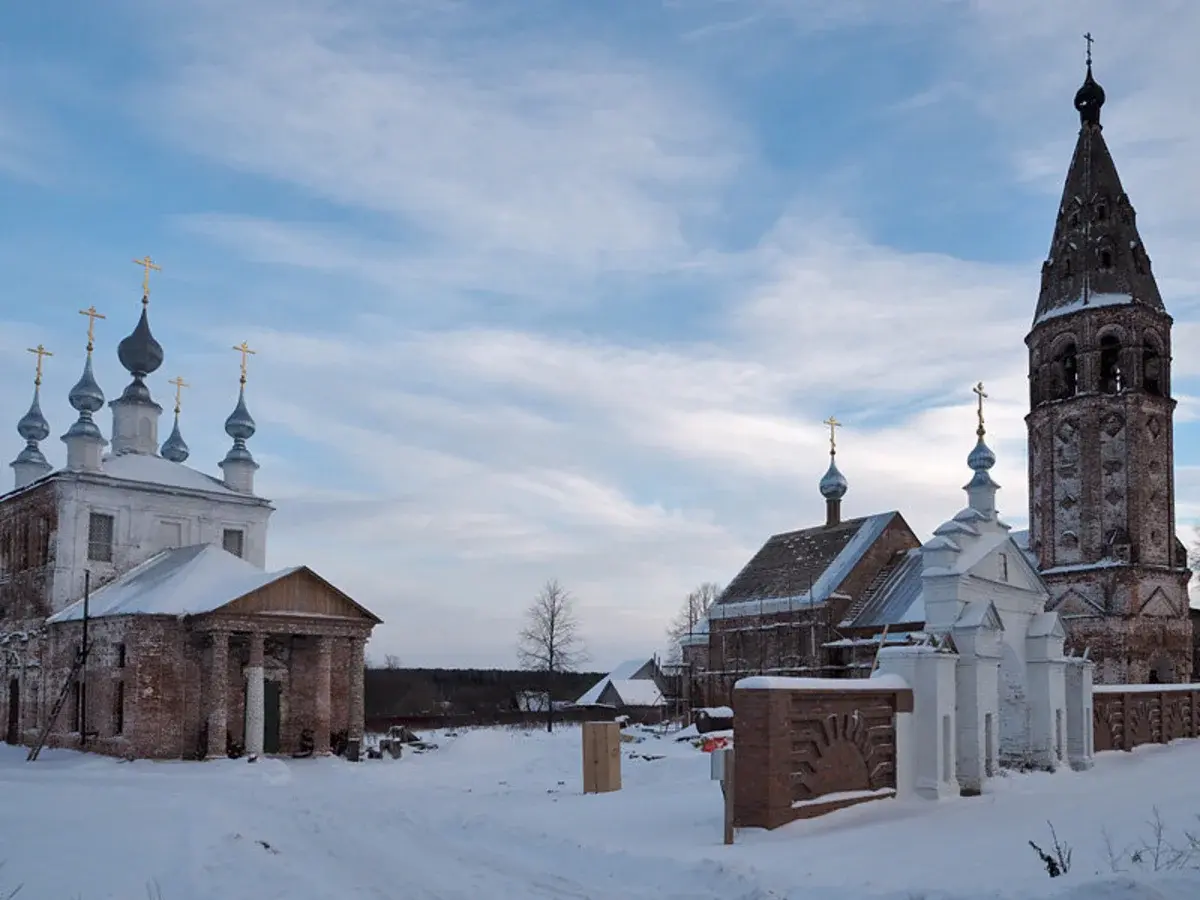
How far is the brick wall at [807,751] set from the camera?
46.8ft

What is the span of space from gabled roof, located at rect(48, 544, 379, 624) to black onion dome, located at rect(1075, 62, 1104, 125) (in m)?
31.1

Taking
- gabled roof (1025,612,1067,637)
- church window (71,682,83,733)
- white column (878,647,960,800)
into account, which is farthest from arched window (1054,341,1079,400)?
church window (71,682,83,733)

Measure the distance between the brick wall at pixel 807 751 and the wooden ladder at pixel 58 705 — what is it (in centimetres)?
1983

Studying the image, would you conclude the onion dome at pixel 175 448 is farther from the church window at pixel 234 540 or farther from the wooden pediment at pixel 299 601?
the wooden pediment at pixel 299 601

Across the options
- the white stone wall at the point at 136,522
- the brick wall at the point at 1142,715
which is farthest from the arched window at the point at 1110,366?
the white stone wall at the point at 136,522

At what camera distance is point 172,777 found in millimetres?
22078

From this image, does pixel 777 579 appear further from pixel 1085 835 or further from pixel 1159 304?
pixel 1085 835

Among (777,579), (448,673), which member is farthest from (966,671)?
(448,673)

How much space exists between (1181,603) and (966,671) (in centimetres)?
2264

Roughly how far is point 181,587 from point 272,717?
430 centimetres

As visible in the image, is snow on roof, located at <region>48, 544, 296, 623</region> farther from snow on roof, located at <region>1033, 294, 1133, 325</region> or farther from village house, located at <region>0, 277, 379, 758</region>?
snow on roof, located at <region>1033, 294, 1133, 325</region>

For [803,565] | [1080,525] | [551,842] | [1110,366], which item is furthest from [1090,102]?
[551,842]

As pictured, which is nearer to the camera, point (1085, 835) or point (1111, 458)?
point (1085, 835)

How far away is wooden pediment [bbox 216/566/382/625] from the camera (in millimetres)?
26516
